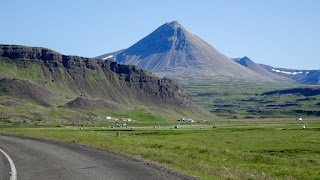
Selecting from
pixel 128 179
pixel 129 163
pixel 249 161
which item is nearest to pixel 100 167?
pixel 129 163

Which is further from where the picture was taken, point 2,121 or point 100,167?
point 2,121

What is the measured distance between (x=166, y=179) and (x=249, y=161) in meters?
25.3

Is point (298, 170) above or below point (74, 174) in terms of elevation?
below

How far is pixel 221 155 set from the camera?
48562 mm

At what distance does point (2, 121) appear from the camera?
18500cm

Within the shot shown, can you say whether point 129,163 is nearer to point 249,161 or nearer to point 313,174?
point 313,174

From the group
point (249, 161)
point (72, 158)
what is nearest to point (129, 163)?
point (72, 158)

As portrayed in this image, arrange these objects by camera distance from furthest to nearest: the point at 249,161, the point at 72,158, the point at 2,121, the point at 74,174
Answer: the point at 2,121 < the point at 249,161 < the point at 72,158 < the point at 74,174

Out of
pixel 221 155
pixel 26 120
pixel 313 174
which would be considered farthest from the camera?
pixel 26 120

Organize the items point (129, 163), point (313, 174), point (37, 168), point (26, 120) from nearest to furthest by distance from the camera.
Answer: point (37, 168), point (129, 163), point (313, 174), point (26, 120)

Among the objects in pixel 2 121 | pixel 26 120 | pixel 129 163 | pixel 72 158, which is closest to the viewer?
pixel 129 163

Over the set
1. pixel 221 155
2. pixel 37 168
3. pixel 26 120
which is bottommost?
pixel 26 120

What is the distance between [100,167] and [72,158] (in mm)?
5845

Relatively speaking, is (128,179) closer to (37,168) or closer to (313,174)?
(37,168)
